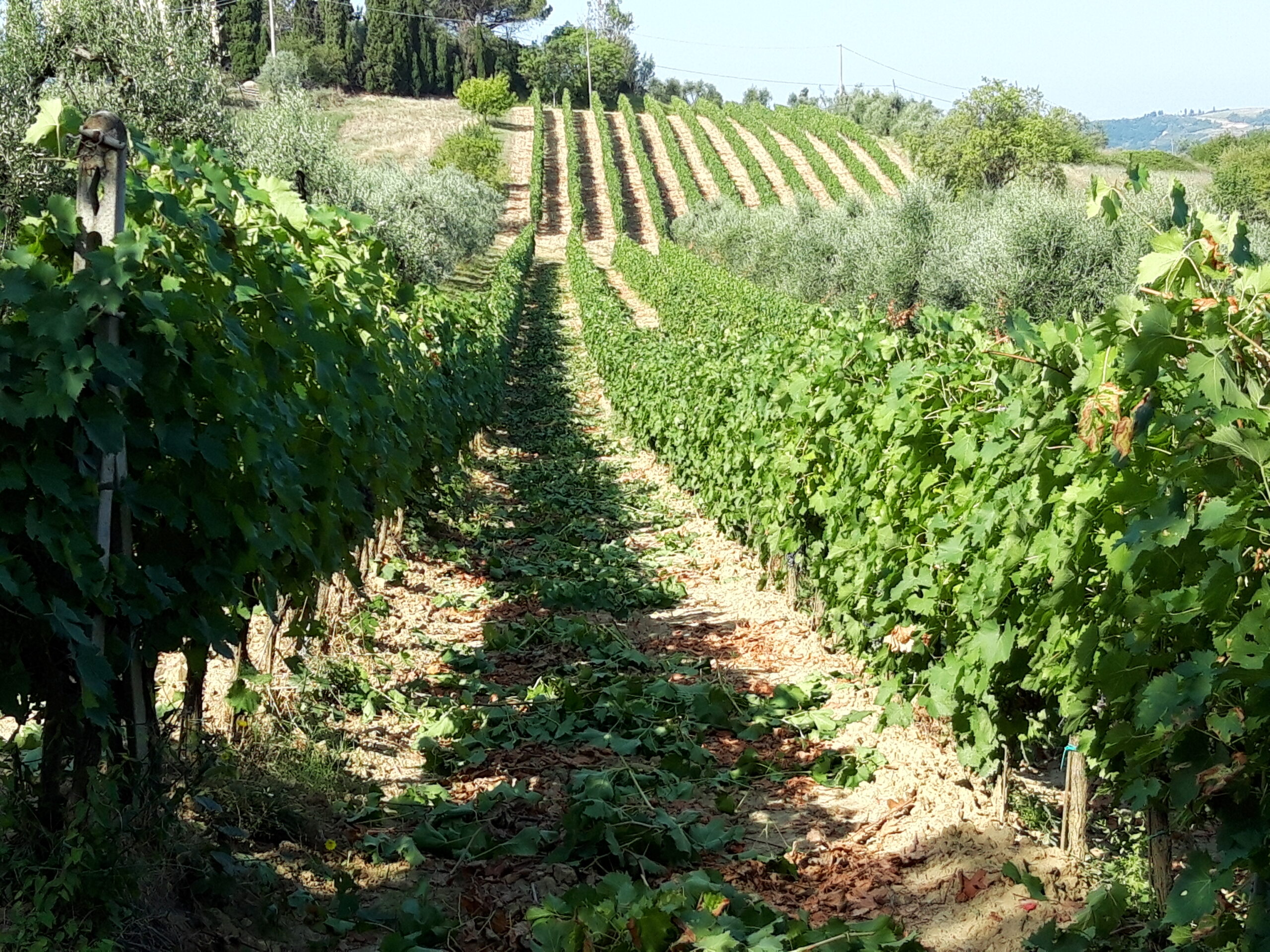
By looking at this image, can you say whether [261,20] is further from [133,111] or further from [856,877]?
[856,877]

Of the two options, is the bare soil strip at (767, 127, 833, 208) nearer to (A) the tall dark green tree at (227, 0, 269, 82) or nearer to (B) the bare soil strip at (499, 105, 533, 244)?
(B) the bare soil strip at (499, 105, 533, 244)

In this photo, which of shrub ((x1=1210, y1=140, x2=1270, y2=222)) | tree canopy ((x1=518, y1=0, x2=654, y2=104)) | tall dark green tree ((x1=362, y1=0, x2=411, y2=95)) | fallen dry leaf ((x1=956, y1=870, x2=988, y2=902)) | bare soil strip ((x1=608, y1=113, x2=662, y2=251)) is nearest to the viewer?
fallen dry leaf ((x1=956, y1=870, x2=988, y2=902))

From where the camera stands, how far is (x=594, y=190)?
6862 centimetres

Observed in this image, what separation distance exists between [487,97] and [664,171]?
14851 millimetres

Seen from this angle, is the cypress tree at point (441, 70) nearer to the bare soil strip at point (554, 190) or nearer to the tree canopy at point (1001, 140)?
the bare soil strip at point (554, 190)

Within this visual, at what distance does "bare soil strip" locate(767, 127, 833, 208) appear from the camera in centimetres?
6494

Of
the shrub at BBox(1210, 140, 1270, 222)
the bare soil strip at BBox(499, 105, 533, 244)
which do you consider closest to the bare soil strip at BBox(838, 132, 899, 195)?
the shrub at BBox(1210, 140, 1270, 222)

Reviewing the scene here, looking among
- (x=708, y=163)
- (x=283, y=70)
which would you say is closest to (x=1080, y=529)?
(x=283, y=70)

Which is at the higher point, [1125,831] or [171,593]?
[171,593]

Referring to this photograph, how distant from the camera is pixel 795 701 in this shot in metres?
6.06

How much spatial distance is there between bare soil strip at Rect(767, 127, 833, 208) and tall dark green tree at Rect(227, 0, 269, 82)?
123 feet

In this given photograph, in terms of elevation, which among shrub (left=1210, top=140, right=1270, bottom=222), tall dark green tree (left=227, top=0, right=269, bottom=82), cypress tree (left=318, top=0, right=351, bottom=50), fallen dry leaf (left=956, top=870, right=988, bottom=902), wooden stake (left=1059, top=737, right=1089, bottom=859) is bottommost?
fallen dry leaf (left=956, top=870, right=988, bottom=902)

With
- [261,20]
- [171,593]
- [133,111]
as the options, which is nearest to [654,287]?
[133,111]

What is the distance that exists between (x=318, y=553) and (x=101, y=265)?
6.08 feet
